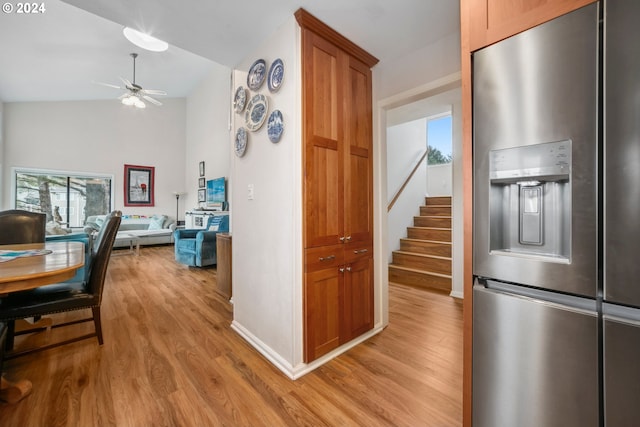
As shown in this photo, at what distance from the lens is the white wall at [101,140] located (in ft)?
19.5

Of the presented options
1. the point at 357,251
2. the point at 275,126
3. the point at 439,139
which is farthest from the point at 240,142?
the point at 439,139

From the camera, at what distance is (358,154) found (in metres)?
2.13

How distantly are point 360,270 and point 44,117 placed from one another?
8.68 meters

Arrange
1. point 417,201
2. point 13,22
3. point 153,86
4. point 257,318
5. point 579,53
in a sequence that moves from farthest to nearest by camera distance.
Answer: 1. point 153,86
2. point 417,201
3. point 13,22
4. point 257,318
5. point 579,53

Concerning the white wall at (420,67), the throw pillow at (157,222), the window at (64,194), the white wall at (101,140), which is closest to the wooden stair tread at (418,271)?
the white wall at (420,67)

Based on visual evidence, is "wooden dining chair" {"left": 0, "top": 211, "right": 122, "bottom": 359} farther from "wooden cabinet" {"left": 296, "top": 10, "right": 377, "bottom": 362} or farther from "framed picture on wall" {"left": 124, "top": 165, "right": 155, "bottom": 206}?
"framed picture on wall" {"left": 124, "top": 165, "right": 155, "bottom": 206}

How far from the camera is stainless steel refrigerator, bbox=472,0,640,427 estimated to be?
2.35 feet

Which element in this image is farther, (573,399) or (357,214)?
(357,214)

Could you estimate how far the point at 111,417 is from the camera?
53.4 inches

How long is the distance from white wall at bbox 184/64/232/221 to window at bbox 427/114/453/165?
466 cm

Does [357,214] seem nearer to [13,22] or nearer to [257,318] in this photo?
[257,318]

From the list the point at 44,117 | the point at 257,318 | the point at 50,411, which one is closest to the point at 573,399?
the point at 257,318

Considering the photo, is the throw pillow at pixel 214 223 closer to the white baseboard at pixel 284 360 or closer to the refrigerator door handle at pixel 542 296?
the white baseboard at pixel 284 360

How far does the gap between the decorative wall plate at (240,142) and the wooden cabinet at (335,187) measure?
0.70 meters
